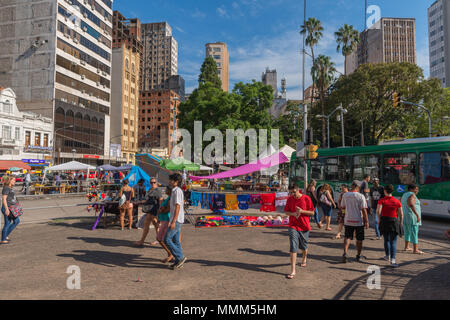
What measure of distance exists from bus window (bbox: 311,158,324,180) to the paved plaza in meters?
8.80

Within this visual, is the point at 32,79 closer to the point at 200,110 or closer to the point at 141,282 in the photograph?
the point at 200,110

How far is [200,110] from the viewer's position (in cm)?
3538

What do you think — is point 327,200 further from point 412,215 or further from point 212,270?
point 212,270

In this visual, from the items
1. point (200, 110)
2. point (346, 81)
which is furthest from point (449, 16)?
point (200, 110)

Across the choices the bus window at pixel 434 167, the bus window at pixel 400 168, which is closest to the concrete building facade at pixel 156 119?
the bus window at pixel 400 168

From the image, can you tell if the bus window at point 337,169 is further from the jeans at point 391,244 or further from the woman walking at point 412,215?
the jeans at point 391,244

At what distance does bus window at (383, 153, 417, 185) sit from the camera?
44.4 ft

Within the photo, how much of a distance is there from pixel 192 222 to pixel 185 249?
4.33 meters

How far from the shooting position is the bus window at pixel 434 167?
12.3 m

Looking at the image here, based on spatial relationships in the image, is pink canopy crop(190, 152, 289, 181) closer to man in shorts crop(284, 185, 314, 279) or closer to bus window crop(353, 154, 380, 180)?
bus window crop(353, 154, 380, 180)

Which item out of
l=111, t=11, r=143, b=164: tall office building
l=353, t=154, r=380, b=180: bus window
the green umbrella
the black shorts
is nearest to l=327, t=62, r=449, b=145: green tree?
l=353, t=154, r=380, b=180: bus window

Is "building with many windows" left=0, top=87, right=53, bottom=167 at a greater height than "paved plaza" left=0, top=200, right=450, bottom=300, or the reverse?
"building with many windows" left=0, top=87, right=53, bottom=167
